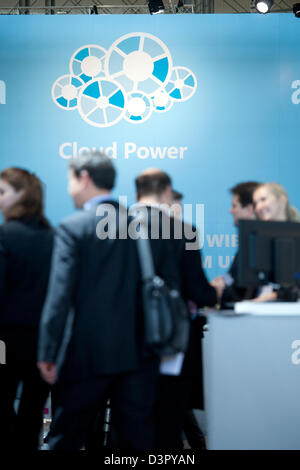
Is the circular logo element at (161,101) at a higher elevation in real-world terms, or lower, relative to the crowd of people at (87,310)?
higher

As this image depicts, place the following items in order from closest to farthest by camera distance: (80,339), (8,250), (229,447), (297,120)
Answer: (80,339) < (8,250) < (229,447) < (297,120)

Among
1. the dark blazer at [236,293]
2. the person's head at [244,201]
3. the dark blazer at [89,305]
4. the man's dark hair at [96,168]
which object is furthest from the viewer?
the person's head at [244,201]

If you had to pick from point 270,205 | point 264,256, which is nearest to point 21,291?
point 264,256

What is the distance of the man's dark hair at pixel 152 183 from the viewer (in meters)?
2.44

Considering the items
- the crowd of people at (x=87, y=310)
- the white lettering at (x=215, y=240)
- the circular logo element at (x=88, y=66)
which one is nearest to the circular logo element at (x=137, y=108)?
the circular logo element at (x=88, y=66)

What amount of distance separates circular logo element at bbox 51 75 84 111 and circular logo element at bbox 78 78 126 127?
0.05 meters

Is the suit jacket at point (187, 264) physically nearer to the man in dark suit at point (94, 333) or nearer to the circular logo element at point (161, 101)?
the man in dark suit at point (94, 333)

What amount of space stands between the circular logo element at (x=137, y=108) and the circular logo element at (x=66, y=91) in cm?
41

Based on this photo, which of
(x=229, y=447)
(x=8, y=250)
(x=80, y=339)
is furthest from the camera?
(x=229, y=447)

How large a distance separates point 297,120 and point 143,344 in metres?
3.05

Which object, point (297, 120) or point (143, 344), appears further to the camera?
point (297, 120)
